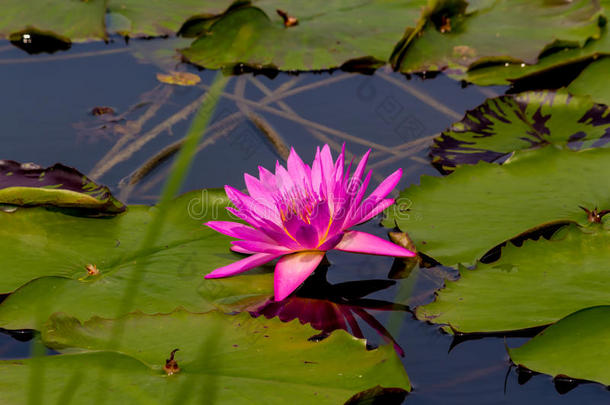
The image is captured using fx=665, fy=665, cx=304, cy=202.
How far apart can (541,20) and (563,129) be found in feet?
3.21

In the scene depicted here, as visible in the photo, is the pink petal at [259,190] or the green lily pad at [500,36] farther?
the green lily pad at [500,36]

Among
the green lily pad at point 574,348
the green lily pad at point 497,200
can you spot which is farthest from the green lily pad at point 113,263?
the green lily pad at point 574,348

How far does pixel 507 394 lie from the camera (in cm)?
139

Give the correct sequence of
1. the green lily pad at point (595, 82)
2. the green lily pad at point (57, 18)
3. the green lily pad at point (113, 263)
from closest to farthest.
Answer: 1. the green lily pad at point (113, 263)
2. the green lily pad at point (595, 82)
3. the green lily pad at point (57, 18)

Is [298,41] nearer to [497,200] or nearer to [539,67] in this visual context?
[539,67]

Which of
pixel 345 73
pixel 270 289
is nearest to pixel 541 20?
pixel 345 73

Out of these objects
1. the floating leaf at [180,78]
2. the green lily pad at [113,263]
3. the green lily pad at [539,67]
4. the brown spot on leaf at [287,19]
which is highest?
the brown spot on leaf at [287,19]

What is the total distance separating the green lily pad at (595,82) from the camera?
250 centimetres

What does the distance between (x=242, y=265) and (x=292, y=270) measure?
13 centimetres

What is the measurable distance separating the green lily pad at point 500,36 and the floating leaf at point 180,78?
894 millimetres

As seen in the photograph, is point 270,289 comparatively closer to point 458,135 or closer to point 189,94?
point 458,135

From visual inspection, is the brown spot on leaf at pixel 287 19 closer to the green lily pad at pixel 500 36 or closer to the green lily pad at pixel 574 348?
the green lily pad at pixel 500 36

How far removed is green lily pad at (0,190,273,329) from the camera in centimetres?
161

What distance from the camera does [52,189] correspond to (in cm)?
182
